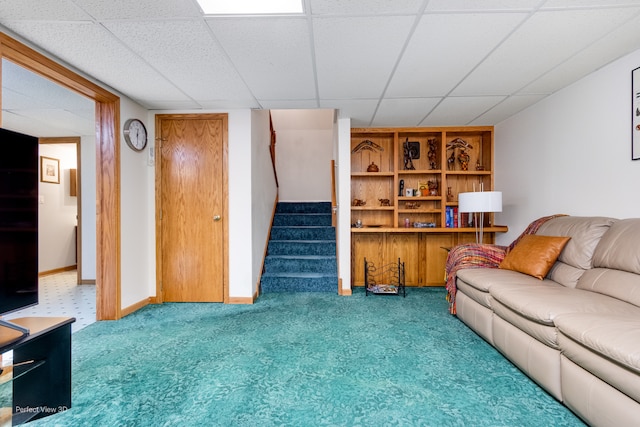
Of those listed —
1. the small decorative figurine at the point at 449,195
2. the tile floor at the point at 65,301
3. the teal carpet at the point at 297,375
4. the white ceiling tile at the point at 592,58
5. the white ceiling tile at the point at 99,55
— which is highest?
the white ceiling tile at the point at 99,55

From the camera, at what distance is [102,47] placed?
202cm

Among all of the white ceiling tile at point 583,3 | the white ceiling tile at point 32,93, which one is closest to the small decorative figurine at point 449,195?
the white ceiling tile at point 583,3

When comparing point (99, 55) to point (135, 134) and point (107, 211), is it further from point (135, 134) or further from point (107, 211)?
Result: point (107, 211)

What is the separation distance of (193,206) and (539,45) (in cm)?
344

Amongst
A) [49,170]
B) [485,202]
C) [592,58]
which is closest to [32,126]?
[49,170]

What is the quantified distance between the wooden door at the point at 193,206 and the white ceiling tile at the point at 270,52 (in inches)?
36.3

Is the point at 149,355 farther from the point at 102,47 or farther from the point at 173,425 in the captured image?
the point at 102,47

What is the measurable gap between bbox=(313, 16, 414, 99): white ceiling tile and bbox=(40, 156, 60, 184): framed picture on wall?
193 inches

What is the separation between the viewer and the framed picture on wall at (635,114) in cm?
205

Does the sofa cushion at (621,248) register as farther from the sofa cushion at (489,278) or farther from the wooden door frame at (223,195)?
the wooden door frame at (223,195)

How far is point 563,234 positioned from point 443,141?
2.00m

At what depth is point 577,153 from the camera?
8.41 ft

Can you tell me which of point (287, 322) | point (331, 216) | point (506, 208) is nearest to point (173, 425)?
point (287, 322)

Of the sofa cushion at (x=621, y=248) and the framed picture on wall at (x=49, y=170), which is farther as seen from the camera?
the framed picture on wall at (x=49, y=170)
